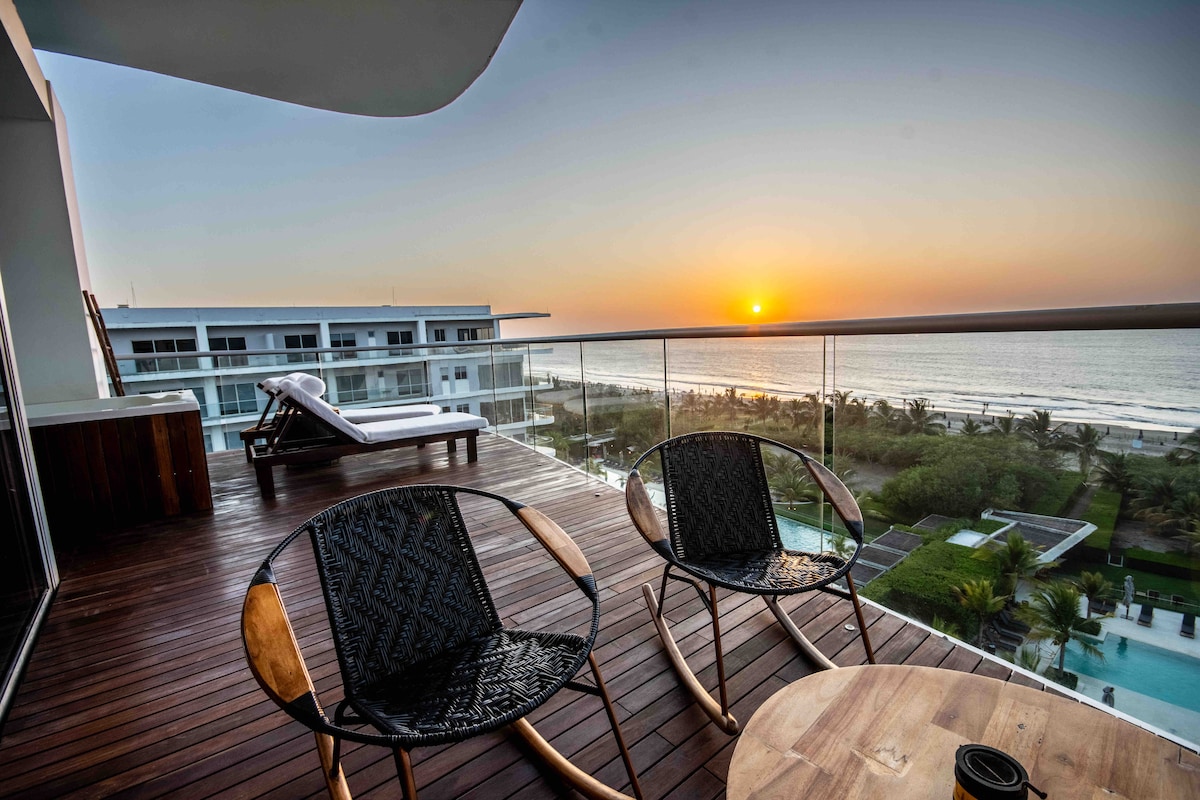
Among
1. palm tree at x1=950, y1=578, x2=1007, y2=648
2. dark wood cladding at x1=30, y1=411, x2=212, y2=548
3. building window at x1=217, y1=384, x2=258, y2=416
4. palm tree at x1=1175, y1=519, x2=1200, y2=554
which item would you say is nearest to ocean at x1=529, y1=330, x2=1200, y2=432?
palm tree at x1=1175, y1=519, x2=1200, y2=554

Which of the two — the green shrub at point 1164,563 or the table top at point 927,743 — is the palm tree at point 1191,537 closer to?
the green shrub at point 1164,563

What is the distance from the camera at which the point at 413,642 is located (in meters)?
1.55

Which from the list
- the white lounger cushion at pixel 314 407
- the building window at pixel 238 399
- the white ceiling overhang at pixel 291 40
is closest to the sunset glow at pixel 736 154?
the white ceiling overhang at pixel 291 40

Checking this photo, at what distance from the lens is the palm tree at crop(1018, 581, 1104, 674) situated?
1.62 metres

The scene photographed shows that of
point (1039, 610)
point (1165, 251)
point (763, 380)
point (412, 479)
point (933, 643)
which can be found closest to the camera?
point (1039, 610)

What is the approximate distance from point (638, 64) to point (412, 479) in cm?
613

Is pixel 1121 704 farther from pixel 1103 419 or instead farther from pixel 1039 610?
pixel 1103 419

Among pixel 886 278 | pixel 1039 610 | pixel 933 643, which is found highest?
pixel 886 278

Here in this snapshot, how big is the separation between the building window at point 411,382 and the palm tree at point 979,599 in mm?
5631

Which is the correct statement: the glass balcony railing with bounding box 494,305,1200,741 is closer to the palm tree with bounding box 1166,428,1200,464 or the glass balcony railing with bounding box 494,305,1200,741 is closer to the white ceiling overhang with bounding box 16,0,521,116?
the palm tree with bounding box 1166,428,1200,464

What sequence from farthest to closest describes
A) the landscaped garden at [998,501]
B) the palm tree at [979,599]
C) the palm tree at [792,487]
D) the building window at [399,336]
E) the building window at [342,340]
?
the building window at [399,336]
the building window at [342,340]
the palm tree at [792,487]
the palm tree at [979,599]
the landscaped garden at [998,501]

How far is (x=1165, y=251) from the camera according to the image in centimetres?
687

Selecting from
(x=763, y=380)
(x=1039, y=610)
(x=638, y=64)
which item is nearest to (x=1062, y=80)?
(x=638, y=64)

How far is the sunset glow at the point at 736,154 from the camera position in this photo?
259 inches
